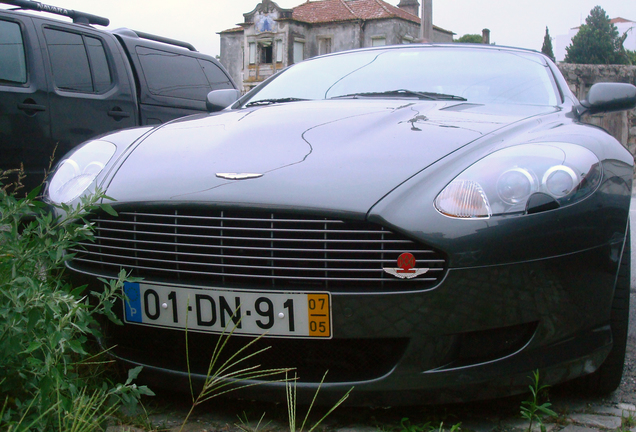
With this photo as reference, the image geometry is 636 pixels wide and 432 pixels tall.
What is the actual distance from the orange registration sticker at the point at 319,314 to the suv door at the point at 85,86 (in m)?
3.53

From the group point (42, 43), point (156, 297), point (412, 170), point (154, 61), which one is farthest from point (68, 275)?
point (154, 61)

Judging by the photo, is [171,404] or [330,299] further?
[171,404]

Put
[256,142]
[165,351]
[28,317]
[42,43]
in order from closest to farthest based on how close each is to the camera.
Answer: [28,317] < [165,351] < [256,142] < [42,43]

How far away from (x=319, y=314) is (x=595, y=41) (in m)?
54.4

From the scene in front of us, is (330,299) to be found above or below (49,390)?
above

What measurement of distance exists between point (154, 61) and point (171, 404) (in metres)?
4.58

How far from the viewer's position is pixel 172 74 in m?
6.24

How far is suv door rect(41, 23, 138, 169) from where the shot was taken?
4902 millimetres

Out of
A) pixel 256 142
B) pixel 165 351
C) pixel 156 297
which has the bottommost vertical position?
pixel 165 351

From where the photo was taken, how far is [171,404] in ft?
6.80

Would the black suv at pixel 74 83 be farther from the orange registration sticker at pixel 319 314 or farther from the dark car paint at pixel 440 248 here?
the orange registration sticker at pixel 319 314

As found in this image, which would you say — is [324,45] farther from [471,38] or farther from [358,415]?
[358,415]

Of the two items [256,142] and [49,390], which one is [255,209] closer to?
[256,142]

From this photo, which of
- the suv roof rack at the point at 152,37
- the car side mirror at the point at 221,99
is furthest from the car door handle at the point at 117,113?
the car side mirror at the point at 221,99
